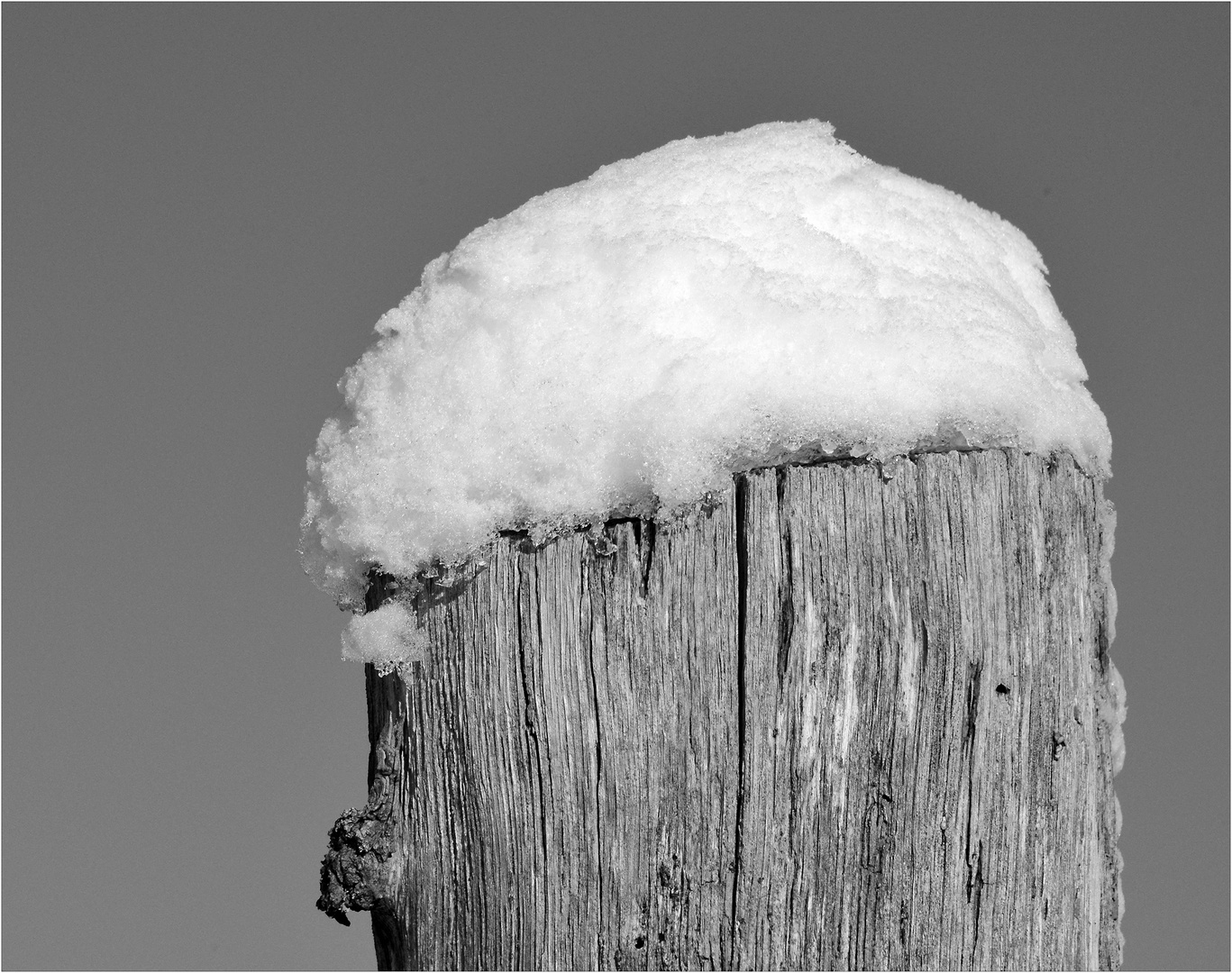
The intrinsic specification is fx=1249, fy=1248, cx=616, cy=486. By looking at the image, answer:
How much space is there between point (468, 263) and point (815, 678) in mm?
859

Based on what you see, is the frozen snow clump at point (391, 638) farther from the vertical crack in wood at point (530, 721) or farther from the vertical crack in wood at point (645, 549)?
the vertical crack in wood at point (645, 549)

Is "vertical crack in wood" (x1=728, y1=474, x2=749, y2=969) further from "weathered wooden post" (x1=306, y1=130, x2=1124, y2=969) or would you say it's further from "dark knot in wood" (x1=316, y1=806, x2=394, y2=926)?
"dark knot in wood" (x1=316, y1=806, x2=394, y2=926)

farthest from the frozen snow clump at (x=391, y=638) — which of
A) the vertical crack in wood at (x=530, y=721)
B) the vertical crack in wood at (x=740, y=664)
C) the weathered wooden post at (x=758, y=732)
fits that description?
the vertical crack in wood at (x=740, y=664)

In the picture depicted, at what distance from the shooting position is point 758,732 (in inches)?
70.4

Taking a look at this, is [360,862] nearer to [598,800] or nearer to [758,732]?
[598,800]

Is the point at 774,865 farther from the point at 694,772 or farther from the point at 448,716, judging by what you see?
the point at 448,716

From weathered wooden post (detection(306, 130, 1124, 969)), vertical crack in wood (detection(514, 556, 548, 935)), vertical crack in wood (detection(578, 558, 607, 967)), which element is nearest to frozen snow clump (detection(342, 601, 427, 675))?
weathered wooden post (detection(306, 130, 1124, 969))

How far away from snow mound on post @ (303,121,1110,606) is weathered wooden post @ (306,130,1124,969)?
0.23ft

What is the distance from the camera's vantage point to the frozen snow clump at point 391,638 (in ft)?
6.38

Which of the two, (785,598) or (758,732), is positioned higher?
(785,598)

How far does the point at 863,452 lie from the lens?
1846 mm

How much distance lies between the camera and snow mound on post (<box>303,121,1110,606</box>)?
6.04ft

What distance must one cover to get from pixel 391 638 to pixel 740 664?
55 centimetres

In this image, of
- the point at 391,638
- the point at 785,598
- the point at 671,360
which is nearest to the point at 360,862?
the point at 391,638
